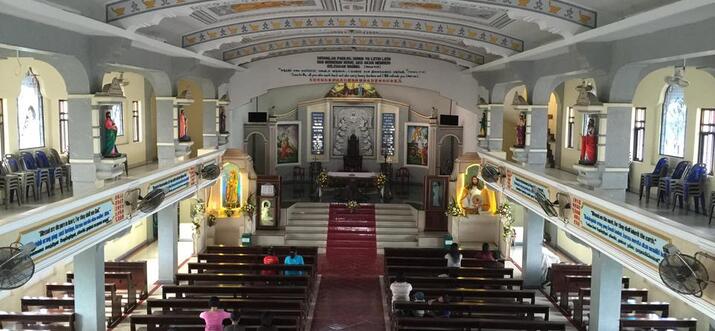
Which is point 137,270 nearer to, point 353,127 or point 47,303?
point 47,303

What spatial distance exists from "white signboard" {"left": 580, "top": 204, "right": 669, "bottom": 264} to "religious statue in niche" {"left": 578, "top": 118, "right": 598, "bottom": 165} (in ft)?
2.71

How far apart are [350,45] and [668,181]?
11.3 m

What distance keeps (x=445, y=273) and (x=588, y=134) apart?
6.50 metres

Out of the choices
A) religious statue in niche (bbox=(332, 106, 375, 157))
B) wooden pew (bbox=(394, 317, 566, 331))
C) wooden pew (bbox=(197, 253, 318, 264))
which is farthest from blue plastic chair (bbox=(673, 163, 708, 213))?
religious statue in niche (bbox=(332, 106, 375, 157))

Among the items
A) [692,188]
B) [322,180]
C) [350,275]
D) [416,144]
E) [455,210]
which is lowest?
[350,275]

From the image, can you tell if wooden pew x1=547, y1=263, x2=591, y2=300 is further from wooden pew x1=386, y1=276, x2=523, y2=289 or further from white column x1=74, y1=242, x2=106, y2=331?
white column x1=74, y1=242, x2=106, y2=331

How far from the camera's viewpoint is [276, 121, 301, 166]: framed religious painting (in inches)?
1100

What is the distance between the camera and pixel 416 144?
28219mm

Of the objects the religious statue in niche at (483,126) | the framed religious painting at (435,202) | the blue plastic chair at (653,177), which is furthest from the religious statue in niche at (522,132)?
the framed religious painting at (435,202)

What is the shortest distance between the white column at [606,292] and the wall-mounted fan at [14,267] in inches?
372

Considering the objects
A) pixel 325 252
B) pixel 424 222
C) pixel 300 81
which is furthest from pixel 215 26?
pixel 424 222

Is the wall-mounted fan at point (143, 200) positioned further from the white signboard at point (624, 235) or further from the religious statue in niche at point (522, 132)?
the religious statue in niche at point (522, 132)

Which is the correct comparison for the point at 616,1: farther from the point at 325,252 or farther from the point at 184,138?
the point at 325,252

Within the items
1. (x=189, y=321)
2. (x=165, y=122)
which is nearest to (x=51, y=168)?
(x=165, y=122)
